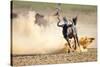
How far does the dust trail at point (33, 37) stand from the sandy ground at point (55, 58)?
0.06 metres

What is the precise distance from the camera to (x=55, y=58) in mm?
2312

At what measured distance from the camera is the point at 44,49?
227 centimetres

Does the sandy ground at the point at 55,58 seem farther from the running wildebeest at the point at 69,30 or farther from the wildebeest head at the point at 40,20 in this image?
the wildebeest head at the point at 40,20

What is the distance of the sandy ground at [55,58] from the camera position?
7.14ft

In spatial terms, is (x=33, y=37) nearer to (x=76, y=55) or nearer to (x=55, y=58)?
(x=55, y=58)

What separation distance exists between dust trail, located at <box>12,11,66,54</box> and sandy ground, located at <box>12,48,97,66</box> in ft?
0.19

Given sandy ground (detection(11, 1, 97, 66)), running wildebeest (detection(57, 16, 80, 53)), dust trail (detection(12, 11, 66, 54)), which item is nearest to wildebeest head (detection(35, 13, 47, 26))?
dust trail (detection(12, 11, 66, 54))

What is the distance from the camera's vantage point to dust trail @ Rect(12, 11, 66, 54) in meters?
2.17

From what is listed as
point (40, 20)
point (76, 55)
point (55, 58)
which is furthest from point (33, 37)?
point (76, 55)

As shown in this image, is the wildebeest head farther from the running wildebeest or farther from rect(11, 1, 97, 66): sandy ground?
rect(11, 1, 97, 66): sandy ground

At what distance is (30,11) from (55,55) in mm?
609

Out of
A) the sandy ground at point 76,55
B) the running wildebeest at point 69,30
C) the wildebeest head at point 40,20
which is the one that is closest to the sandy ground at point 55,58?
the sandy ground at point 76,55
